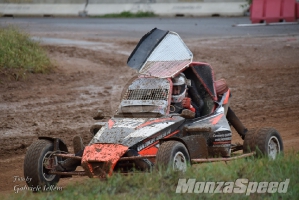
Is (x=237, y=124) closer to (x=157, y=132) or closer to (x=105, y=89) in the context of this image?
(x=157, y=132)

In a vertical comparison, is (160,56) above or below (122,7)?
above

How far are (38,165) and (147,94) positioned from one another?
183 cm

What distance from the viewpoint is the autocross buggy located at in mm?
7902

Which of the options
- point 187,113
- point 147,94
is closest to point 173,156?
Answer: point 187,113

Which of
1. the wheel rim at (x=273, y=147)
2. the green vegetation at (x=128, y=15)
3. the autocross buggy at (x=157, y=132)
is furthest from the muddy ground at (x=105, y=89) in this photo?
the green vegetation at (x=128, y=15)

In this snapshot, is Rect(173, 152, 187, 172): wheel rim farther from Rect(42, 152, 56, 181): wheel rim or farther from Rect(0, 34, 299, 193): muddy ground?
Rect(0, 34, 299, 193): muddy ground

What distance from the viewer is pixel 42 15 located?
102 feet

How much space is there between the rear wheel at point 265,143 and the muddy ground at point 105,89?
119 cm

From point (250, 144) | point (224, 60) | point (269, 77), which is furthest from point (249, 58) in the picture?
point (250, 144)

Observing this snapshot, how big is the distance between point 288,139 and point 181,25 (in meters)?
14.0

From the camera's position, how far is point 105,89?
50.6ft

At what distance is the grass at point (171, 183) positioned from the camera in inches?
264

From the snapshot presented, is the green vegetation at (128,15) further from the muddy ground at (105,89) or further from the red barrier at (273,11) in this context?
the muddy ground at (105,89)

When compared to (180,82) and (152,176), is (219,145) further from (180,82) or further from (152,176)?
(152,176)
